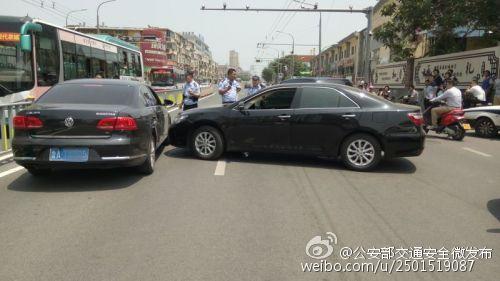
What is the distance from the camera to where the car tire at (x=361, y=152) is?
25.7 ft

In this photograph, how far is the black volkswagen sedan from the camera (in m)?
7.79

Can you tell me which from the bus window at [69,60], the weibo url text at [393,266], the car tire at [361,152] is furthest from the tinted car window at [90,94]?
the bus window at [69,60]

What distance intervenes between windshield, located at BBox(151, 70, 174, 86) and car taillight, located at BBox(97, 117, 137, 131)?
125ft

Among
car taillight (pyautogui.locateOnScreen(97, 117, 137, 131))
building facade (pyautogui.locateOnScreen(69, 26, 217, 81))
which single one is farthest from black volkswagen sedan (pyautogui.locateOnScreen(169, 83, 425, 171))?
building facade (pyautogui.locateOnScreen(69, 26, 217, 81))

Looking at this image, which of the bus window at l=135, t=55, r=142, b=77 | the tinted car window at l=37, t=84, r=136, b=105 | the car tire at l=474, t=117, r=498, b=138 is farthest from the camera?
the bus window at l=135, t=55, r=142, b=77

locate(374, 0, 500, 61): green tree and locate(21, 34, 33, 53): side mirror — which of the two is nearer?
locate(21, 34, 33, 53): side mirror

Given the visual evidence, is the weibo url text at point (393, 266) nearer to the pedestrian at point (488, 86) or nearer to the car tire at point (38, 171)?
the car tire at point (38, 171)

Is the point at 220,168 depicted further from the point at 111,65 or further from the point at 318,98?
the point at 111,65

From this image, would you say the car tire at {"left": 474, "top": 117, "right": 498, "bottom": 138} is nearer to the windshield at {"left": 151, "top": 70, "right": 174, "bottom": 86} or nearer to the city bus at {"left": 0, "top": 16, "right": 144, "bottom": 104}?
the city bus at {"left": 0, "top": 16, "right": 144, "bottom": 104}

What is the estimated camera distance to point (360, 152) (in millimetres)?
7883

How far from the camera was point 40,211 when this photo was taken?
532cm

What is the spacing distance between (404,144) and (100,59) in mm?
13543

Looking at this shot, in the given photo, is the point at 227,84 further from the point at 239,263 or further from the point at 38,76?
the point at 239,263

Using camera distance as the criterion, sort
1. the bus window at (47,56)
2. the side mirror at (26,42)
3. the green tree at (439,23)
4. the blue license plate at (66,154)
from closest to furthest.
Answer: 1. the blue license plate at (66,154)
2. the side mirror at (26,42)
3. the bus window at (47,56)
4. the green tree at (439,23)
